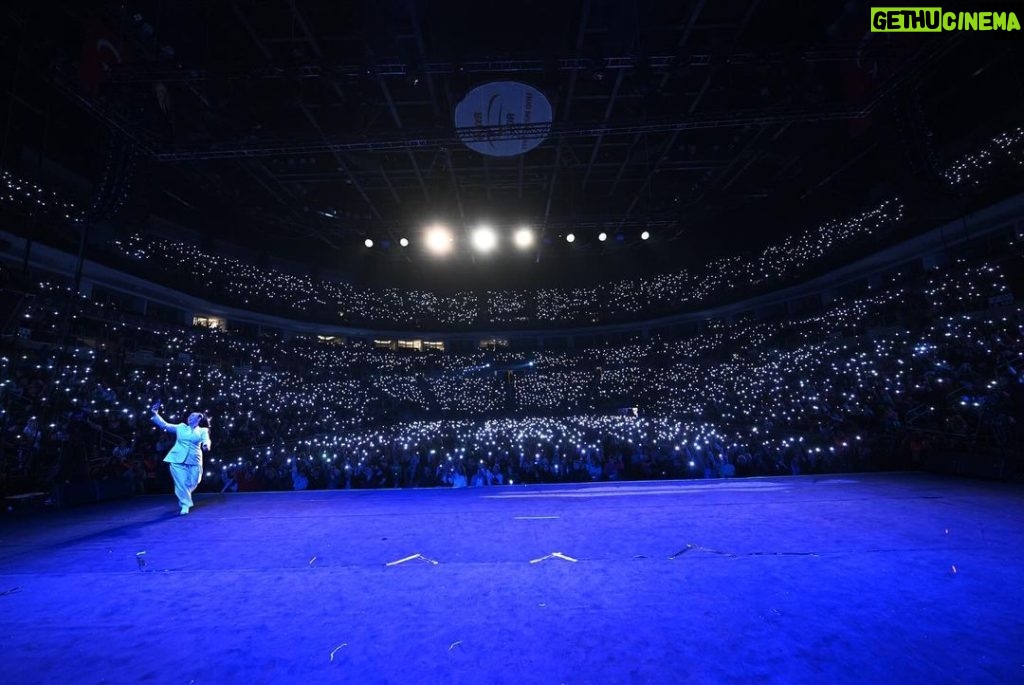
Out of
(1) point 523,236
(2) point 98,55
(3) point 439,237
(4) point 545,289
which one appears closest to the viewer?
(2) point 98,55

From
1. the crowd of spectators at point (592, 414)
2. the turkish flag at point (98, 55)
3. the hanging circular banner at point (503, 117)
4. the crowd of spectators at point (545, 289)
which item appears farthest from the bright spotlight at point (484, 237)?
the crowd of spectators at point (545, 289)

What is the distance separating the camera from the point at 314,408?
19922 mm

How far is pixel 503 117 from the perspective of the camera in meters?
8.29

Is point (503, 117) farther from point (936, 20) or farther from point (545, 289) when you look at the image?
point (545, 289)

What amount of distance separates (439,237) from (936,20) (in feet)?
41.4

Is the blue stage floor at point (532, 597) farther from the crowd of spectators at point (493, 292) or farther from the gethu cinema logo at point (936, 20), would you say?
the crowd of spectators at point (493, 292)

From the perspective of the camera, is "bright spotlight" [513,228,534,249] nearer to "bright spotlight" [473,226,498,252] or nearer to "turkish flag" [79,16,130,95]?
"bright spotlight" [473,226,498,252]

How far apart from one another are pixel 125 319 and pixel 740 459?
2117 cm

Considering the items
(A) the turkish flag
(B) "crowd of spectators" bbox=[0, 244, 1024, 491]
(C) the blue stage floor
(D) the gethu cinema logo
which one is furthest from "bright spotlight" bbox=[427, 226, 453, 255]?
(D) the gethu cinema logo

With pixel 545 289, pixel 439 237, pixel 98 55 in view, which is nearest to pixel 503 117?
pixel 439 237

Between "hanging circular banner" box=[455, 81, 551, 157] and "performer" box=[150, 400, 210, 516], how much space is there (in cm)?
741

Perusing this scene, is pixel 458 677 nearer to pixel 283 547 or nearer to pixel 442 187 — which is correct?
pixel 283 547

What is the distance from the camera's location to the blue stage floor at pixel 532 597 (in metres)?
2.43

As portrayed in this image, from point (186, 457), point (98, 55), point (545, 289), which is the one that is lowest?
point (186, 457)
